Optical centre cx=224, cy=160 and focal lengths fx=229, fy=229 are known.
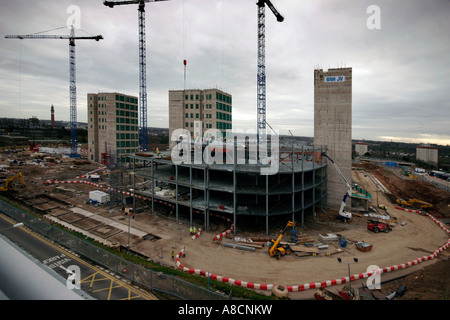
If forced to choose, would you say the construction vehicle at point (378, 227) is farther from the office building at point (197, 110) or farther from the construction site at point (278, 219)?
the office building at point (197, 110)

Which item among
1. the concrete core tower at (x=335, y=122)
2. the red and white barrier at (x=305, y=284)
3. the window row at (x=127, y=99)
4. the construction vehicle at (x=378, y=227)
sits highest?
the window row at (x=127, y=99)

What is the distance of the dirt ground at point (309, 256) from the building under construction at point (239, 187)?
2.17 metres

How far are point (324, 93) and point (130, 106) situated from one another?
65213 millimetres

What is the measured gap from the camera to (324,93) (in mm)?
35562

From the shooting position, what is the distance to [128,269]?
1630cm

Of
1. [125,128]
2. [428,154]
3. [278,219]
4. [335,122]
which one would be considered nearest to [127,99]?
[125,128]

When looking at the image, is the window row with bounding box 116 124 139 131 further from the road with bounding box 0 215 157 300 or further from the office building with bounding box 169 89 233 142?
the road with bounding box 0 215 157 300

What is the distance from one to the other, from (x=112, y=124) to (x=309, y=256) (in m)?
71.6

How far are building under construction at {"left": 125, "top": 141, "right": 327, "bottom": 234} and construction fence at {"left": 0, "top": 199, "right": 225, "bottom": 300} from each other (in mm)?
11686

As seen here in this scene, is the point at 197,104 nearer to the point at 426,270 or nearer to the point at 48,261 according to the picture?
the point at 48,261

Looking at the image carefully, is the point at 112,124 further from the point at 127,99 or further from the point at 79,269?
the point at 79,269

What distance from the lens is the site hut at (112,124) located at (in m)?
74.0

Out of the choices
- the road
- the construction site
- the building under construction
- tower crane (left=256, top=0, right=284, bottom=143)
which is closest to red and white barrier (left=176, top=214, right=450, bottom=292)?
the construction site

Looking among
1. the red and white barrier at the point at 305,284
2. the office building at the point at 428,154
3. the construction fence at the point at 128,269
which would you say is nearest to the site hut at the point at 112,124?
the construction fence at the point at 128,269
